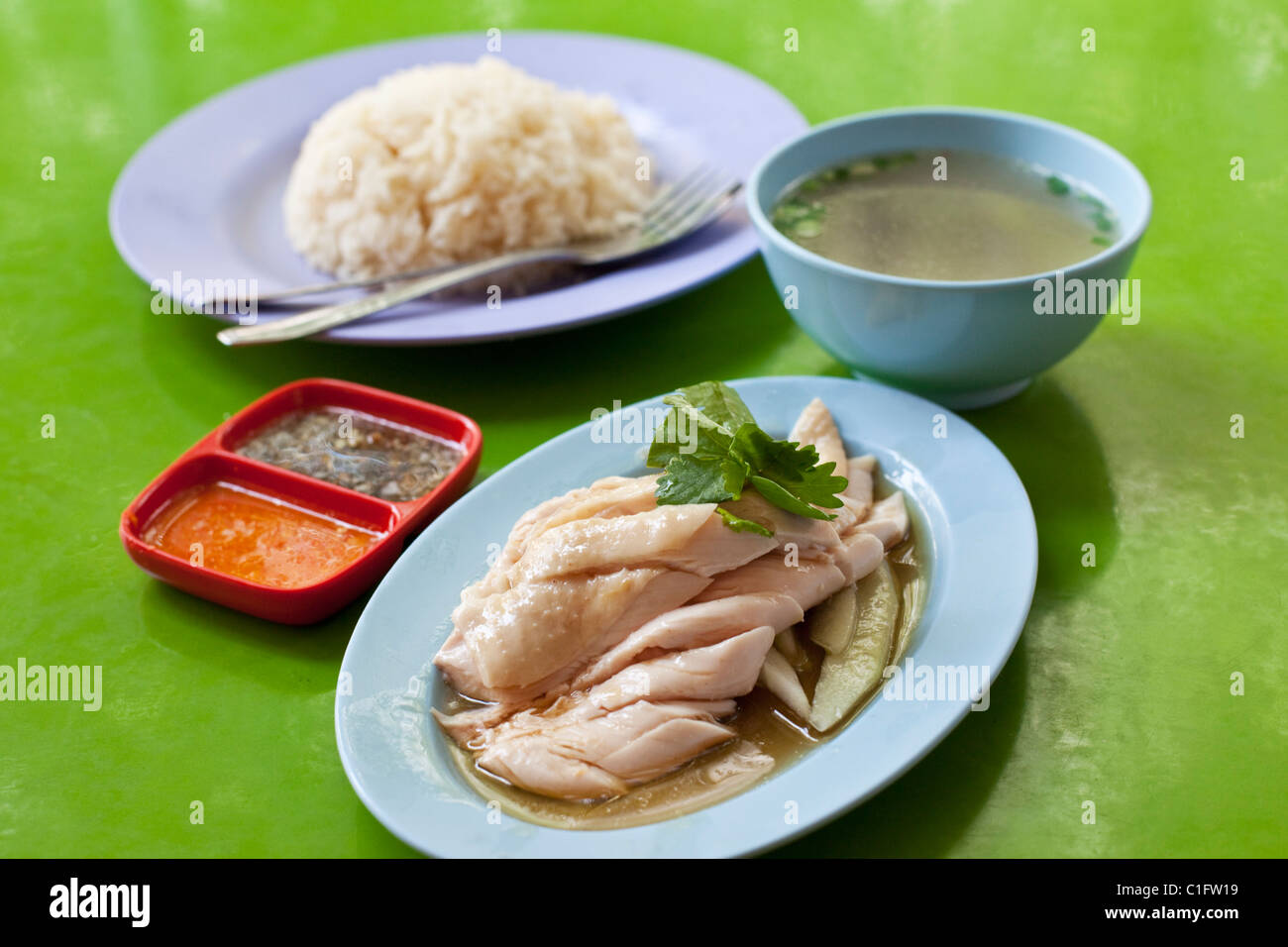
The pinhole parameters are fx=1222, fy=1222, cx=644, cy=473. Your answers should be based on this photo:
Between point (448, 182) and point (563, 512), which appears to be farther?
point (448, 182)

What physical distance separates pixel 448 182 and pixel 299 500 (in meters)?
1.02

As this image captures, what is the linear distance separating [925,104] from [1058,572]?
218 cm

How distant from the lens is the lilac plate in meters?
2.71

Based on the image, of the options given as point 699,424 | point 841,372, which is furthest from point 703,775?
point 841,372

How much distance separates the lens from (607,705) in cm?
173

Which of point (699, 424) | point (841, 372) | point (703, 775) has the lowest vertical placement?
point (703, 775)

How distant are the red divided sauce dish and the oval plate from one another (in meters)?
0.16

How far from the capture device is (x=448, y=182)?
2.96 metres

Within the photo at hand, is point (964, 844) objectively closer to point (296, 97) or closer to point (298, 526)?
point (298, 526)

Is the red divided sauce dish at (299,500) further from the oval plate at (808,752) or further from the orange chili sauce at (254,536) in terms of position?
the oval plate at (808,752)

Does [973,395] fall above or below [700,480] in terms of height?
below

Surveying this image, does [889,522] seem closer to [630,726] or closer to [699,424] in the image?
[699,424]

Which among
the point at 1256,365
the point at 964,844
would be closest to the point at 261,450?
the point at 964,844

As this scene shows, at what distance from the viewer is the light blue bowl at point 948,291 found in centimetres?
220
